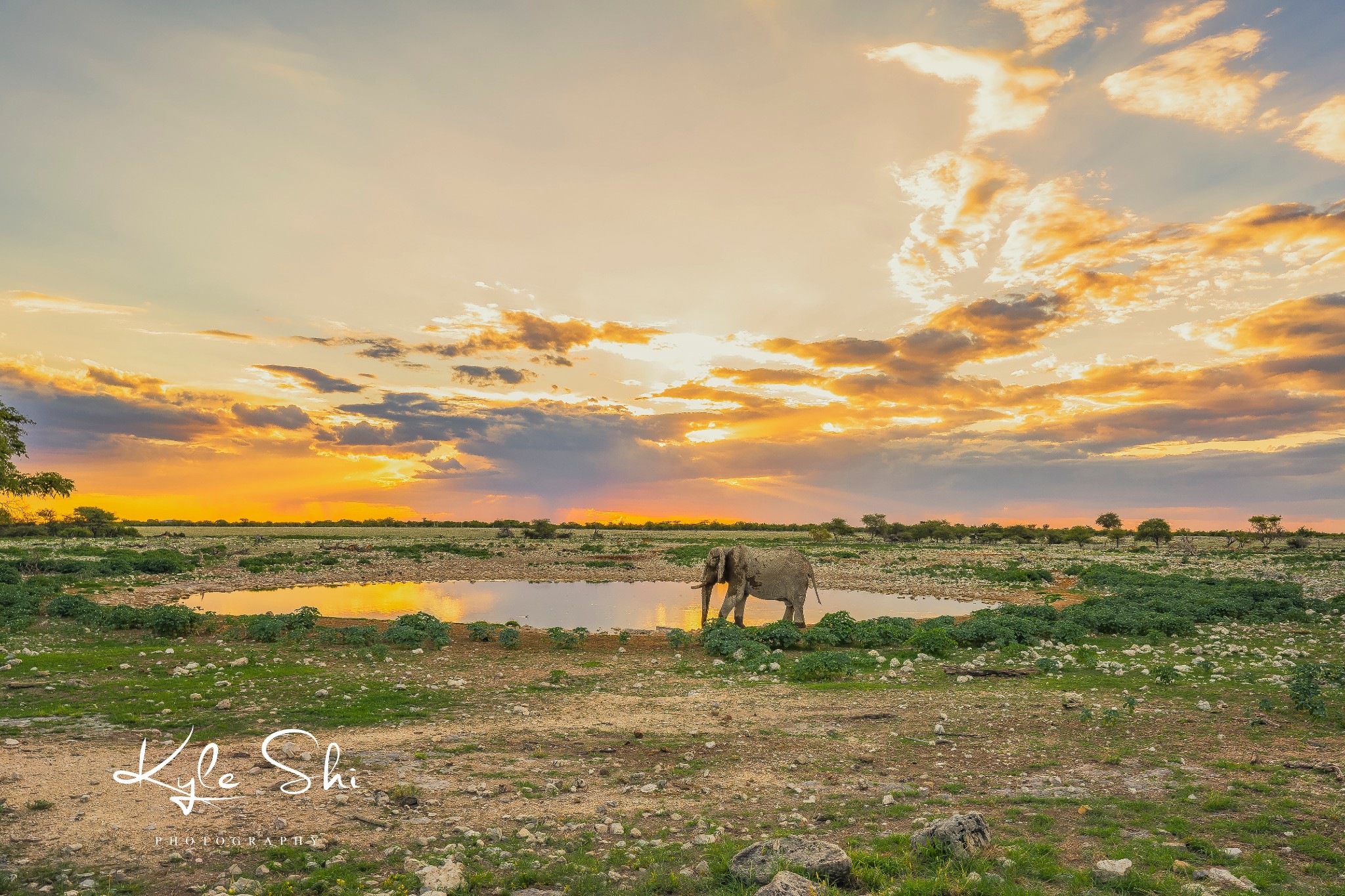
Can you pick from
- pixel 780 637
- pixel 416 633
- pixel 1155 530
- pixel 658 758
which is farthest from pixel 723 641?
pixel 1155 530

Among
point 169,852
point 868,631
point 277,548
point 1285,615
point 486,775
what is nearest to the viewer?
point 169,852

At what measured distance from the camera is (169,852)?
7195 millimetres

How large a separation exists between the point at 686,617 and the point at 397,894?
2369 centimetres

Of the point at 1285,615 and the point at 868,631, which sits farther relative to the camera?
the point at 1285,615

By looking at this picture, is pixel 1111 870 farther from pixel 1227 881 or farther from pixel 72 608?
pixel 72 608

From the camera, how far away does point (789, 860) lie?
653 centimetres

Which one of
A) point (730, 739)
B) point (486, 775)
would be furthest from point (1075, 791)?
point (486, 775)

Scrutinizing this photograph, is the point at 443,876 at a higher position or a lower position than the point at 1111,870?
lower

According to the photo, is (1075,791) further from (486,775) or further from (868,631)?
(868,631)

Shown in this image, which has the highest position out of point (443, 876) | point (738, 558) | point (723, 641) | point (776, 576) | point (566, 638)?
point (738, 558)

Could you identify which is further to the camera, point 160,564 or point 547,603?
point 160,564
